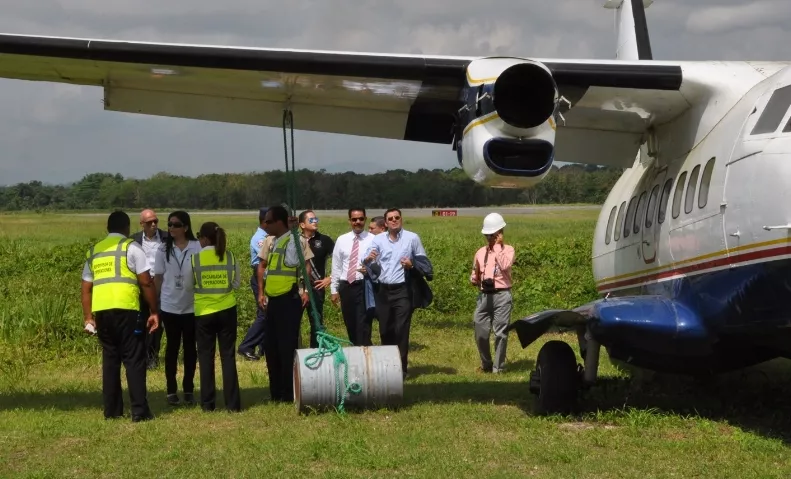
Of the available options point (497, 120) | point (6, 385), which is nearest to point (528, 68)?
point (497, 120)

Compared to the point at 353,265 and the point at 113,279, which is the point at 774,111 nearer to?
the point at 353,265

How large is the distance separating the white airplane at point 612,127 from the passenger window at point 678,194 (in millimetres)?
18

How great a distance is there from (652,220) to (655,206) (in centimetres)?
13

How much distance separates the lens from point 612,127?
30.7 feet

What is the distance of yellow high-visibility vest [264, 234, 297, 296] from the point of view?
8539mm

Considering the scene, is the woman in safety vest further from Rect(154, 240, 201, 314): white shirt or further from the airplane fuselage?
the airplane fuselage

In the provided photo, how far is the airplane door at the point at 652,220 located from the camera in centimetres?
820

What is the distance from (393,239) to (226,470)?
13.4ft

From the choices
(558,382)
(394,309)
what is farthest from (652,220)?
(394,309)

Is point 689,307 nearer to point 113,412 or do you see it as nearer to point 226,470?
point 226,470

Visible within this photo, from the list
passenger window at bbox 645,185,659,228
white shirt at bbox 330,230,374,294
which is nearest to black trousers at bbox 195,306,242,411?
white shirt at bbox 330,230,374,294

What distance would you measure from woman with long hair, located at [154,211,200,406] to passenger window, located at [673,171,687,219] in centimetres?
418

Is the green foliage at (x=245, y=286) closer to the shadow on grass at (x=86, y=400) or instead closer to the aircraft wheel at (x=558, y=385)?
the shadow on grass at (x=86, y=400)

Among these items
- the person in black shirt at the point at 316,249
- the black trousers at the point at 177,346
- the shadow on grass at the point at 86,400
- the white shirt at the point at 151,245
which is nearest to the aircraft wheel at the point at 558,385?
the shadow on grass at the point at 86,400
